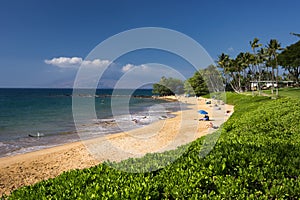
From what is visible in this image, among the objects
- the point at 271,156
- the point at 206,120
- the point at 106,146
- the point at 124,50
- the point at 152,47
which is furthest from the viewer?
the point at 206,120

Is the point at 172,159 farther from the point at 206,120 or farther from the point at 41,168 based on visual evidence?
the point at 206,120

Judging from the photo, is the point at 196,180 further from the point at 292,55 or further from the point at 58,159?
the point at 292,55

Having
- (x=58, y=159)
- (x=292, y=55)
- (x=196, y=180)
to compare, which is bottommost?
(x=58, y=159)

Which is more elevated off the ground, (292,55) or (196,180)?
(292,55)

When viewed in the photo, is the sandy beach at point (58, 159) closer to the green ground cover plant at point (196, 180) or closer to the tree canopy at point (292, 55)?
the green ground cover plant at point (196, 180)

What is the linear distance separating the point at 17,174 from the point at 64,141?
346 inches

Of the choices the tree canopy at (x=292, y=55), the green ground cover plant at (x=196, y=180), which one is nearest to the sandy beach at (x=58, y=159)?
the green ground cover plant at (x=196, y=180)

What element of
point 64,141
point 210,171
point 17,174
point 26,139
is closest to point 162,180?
point 210,171

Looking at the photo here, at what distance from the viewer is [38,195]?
3.49 metres

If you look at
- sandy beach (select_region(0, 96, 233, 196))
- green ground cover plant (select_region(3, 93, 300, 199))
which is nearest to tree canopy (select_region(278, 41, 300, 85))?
sandy beach (select_region(0, 96, 233, 196))

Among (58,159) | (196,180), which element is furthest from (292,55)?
(196,180)

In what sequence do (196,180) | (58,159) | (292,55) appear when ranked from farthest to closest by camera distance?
1. (292,55)
2. (58,159)
3. (196,180)

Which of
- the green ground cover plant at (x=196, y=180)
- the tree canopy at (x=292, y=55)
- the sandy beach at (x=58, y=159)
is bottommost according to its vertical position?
the sandy beach at (x=58, y=159)

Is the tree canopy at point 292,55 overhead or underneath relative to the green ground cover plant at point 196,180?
overhead
